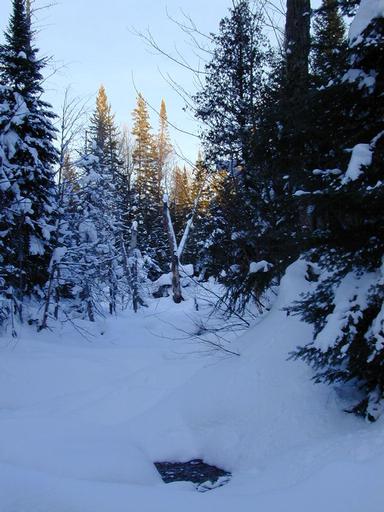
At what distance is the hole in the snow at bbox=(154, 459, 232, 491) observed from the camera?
13.1 feet

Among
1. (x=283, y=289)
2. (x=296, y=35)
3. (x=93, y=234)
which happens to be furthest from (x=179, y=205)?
(x=283, y=289)

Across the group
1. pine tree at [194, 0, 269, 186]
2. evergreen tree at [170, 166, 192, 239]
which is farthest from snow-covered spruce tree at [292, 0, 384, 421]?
evergreen tree at [170, 166, 192, 239]

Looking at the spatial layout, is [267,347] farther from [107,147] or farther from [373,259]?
[107,147]

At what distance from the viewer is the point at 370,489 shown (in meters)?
2.71

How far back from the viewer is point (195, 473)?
435 centimetres

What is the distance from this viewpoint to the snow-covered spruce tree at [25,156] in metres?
11.8

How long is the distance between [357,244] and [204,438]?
2.72 m

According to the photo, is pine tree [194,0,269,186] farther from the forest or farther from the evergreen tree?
the evergreen tree

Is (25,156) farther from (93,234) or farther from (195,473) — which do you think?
(195,473)

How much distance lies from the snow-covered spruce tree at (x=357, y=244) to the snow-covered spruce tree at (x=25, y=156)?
9.19 metres

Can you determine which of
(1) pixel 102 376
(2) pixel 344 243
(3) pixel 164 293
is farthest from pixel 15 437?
(3) pixel 164 293

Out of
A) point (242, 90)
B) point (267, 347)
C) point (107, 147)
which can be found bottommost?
point (267, 347)

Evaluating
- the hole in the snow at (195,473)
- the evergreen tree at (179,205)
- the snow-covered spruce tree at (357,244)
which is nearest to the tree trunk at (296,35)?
the snow-covered spruce tree at (357,244)

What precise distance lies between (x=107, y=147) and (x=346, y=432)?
28.2 meters
